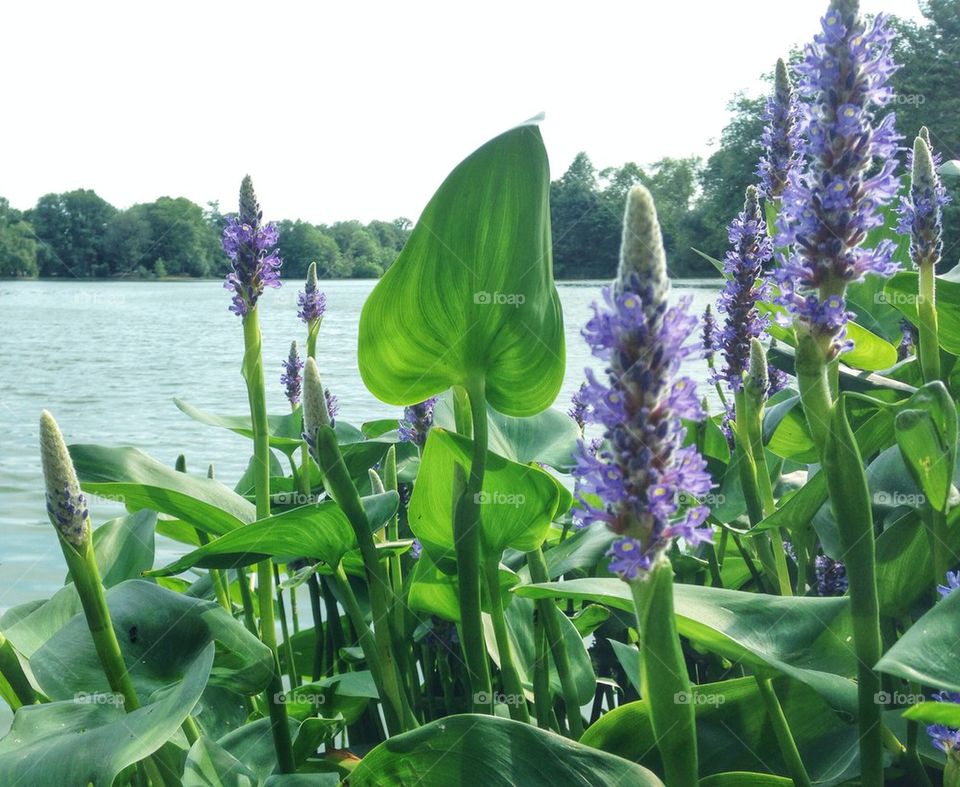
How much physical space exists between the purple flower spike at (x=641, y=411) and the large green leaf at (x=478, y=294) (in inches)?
14.7

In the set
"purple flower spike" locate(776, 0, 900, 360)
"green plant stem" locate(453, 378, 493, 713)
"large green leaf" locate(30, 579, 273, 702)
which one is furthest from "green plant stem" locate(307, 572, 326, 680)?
"purple flower spike" locate(776, 0, 900, 360)

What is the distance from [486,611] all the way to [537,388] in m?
0.47

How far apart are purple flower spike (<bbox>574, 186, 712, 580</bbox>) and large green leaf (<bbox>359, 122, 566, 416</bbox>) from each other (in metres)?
0.37

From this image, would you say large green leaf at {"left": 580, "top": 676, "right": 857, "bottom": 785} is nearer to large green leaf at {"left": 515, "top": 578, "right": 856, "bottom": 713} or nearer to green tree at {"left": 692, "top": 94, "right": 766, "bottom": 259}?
large green leaf at {"left": 515, "top": 578, "right": 856, "bottom": 713}

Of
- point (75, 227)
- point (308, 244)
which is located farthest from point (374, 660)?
point (75, 227)

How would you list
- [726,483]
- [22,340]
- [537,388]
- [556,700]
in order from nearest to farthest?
[537,388], [556,700], [726,483], [22,340]

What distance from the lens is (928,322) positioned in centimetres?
150

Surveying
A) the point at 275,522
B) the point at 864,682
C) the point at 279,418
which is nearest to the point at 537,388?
the point at 275,522

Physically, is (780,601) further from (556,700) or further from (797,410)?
(556,700)

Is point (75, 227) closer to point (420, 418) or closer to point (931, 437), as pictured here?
point (420, 418)

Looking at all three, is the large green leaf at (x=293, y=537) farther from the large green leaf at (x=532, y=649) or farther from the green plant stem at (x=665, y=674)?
the green plant stem at (x=665, y=674)

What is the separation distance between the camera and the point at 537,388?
49.1 inches

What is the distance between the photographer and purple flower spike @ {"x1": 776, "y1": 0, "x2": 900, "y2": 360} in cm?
94

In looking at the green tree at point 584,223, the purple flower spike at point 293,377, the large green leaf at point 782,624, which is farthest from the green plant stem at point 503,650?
the green tree at point 584,223
